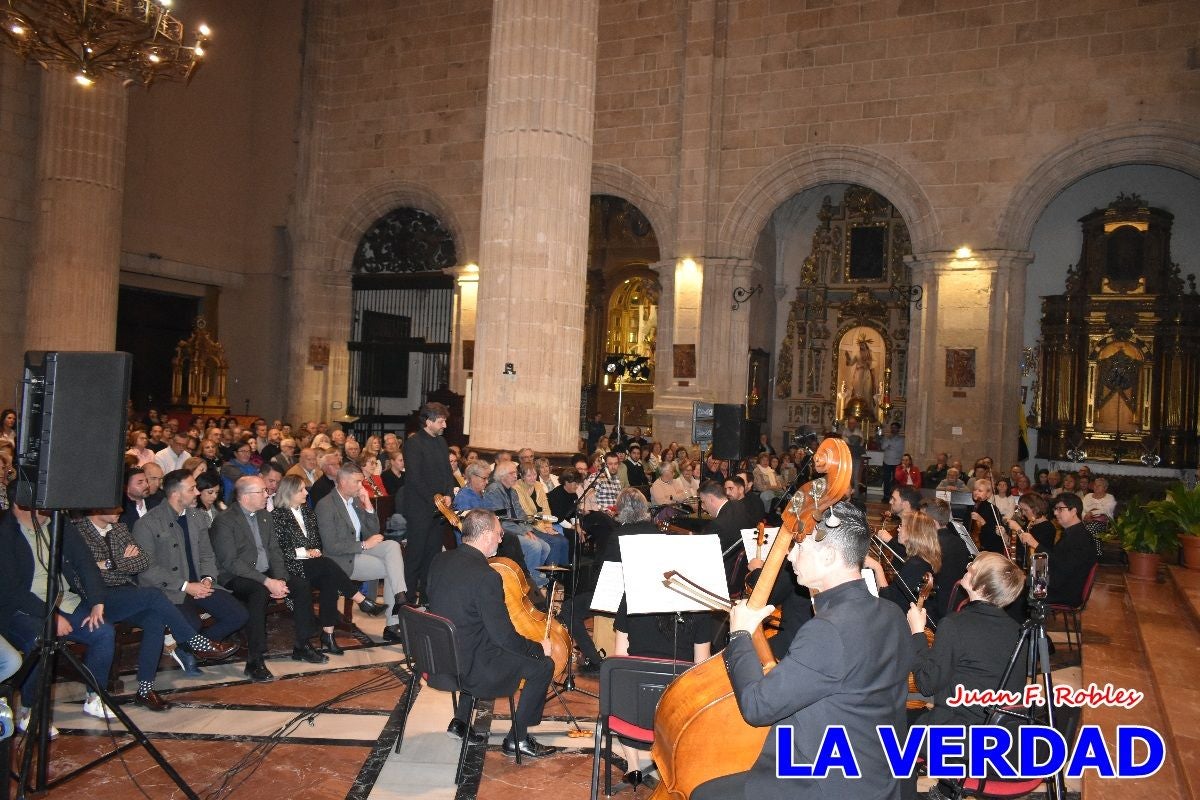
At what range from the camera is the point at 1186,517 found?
8.68 metres

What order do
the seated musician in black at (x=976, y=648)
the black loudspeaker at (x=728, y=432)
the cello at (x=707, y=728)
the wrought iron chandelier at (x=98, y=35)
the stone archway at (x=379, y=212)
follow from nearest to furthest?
the cello at (x=707, y=728)
the seated musician in black at (x=976, y=648)
the wrought iron chandelier at (x=98, y=35)
the black loudspeaker at (x=728, y=432)
the stone archway at (x=379, y=212)

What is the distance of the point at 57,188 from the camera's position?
50.4 feet

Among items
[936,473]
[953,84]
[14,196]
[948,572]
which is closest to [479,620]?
[948,572]

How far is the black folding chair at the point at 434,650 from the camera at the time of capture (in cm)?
453

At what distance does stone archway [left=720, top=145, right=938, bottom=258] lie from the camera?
54.5ft

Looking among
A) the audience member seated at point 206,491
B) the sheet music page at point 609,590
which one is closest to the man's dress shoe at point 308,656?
the audience member seated at point 206,491

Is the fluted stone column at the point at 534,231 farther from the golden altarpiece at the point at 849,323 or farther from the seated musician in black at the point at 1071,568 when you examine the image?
the golden altarpiece at the point at 849,323

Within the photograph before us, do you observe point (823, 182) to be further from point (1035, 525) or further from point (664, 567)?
point (664, 567)

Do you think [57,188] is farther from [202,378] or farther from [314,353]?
[314,353]

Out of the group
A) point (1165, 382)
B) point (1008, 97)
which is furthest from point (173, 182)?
point (1165, 382)

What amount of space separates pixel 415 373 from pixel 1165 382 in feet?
51.7

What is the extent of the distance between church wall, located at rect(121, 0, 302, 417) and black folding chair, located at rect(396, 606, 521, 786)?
17152 millimetres

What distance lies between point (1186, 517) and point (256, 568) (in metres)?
7.91

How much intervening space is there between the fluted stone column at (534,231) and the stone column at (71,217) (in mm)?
8016
